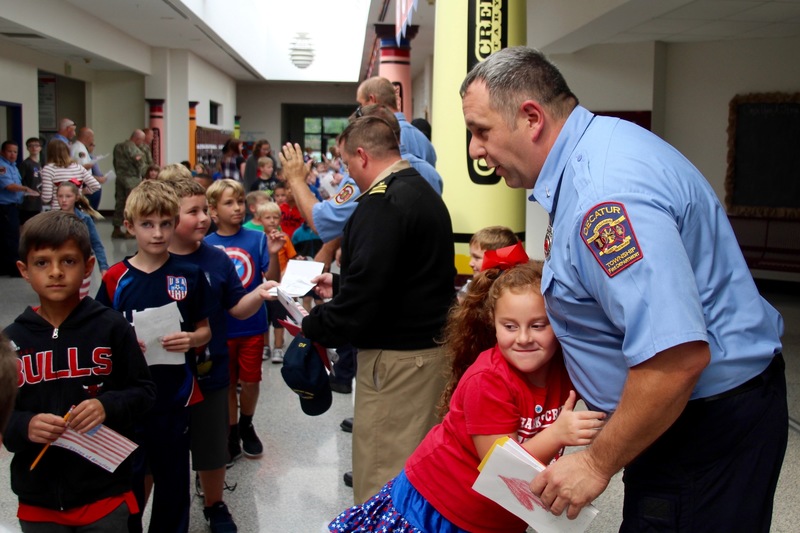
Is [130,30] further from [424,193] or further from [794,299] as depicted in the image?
[424,193]

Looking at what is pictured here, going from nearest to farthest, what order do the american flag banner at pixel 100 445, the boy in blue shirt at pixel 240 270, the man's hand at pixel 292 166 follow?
the american flag banner at pixel 100 445 < the man's hand at pixel 292 166 < the boy in blue shirt at pixel 240 270

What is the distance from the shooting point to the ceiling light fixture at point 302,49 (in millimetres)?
24922

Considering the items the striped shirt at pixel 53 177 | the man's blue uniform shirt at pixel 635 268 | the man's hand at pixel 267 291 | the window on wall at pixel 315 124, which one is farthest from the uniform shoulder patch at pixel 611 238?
the window on wall at pixel 315 124

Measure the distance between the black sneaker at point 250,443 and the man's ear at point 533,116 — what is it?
10.6 ft

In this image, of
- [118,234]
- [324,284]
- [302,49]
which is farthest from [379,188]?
[302,49]

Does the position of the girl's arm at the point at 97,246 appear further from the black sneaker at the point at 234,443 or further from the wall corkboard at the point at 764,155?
the wall corkboard at the point at 764,155

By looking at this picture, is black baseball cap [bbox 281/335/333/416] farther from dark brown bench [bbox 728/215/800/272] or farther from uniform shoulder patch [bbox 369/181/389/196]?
dark brown bench [bbox 728/215/800/272]

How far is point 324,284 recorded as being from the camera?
11.3 feet

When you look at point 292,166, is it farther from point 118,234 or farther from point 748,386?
point 118,234

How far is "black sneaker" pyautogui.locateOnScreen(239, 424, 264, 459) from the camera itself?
14.8ft

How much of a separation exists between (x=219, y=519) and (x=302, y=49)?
915 inches

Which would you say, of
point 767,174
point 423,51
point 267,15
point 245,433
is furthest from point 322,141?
point 245,433

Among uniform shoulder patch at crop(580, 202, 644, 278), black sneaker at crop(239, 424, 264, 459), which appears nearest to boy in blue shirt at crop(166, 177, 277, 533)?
black sneaker at crop(239, 424, 264, 459)

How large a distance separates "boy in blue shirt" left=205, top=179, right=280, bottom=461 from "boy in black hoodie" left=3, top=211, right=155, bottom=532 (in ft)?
5.70
